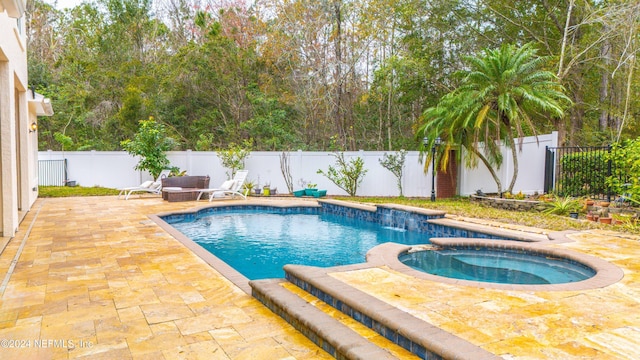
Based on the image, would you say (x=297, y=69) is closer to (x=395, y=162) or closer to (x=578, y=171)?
(x=395, y=162)

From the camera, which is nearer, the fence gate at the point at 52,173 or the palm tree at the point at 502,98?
the palm tree at the point at 502,98

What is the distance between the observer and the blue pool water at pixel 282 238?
6.55 m

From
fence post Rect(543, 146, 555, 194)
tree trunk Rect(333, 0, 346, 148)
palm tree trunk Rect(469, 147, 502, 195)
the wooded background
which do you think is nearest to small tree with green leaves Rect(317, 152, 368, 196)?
the wooded background

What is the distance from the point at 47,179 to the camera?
56.7ft

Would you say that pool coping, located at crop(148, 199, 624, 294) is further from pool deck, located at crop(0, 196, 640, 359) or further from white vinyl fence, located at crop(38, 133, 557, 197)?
white vinyl fence, located at crop(38, 133, 557, 197)

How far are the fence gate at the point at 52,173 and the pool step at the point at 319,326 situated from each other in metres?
16.3

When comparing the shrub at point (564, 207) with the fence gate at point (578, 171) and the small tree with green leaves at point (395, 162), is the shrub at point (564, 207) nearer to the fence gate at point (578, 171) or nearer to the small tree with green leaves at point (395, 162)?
the fence gate at point (578, 171)

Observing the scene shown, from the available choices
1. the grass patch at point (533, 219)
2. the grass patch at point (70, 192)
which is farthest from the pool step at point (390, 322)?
the grass patch at point (70, 192)

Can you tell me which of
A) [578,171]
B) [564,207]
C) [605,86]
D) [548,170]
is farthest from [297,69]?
[564,207]

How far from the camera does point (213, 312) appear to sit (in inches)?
147

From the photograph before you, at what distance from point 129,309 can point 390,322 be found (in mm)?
2282

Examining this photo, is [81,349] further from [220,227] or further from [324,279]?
[220,227]

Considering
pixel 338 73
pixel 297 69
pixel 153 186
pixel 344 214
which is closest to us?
pixel 344 214

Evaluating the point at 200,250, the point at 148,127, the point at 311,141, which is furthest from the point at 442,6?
the point at 200,250
